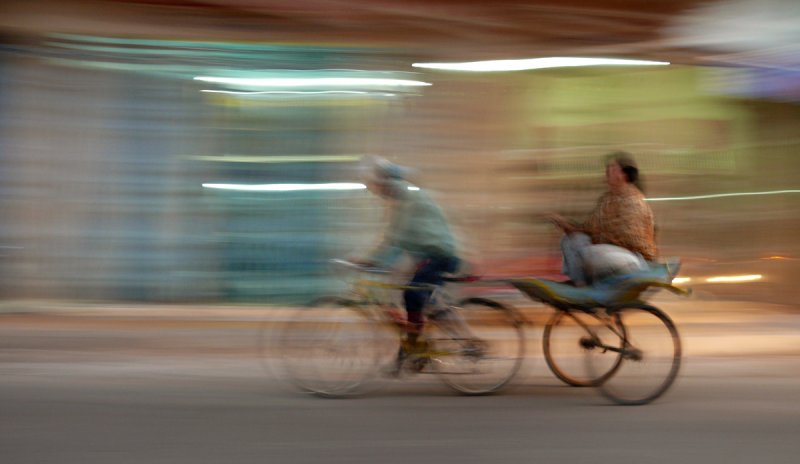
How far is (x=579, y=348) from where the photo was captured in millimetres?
6625

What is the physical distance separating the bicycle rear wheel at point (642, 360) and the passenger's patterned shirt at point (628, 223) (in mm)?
408

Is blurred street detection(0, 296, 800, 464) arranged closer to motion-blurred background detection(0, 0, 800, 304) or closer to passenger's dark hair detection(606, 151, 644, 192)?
motion-blurred background detection(0, 0, 800, 304)

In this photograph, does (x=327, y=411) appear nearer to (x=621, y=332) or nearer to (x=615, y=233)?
(x=621, y=332)

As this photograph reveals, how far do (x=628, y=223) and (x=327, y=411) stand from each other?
2.31 meters

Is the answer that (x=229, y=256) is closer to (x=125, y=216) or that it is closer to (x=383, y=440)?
(x=125, y=216)

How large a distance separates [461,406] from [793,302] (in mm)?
6715

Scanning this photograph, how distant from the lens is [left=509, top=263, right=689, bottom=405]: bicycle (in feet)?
20.7

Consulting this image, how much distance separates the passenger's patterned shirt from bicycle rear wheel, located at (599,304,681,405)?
41 centimetres

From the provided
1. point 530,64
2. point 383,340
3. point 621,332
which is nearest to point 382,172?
point 383,340

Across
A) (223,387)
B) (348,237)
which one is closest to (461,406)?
(223,387)

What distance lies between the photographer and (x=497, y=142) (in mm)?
10391

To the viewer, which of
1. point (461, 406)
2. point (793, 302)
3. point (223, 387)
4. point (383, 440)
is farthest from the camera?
Result: point (793, 302)

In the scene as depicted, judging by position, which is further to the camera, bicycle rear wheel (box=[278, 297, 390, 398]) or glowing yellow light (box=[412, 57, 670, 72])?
glowing yellow light (box=[412, 57, 670, 72])

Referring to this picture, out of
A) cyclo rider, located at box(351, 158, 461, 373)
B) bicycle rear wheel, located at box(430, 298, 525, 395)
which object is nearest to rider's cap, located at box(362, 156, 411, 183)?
cyclo rider, located at box(351, 158, 461, 373)
